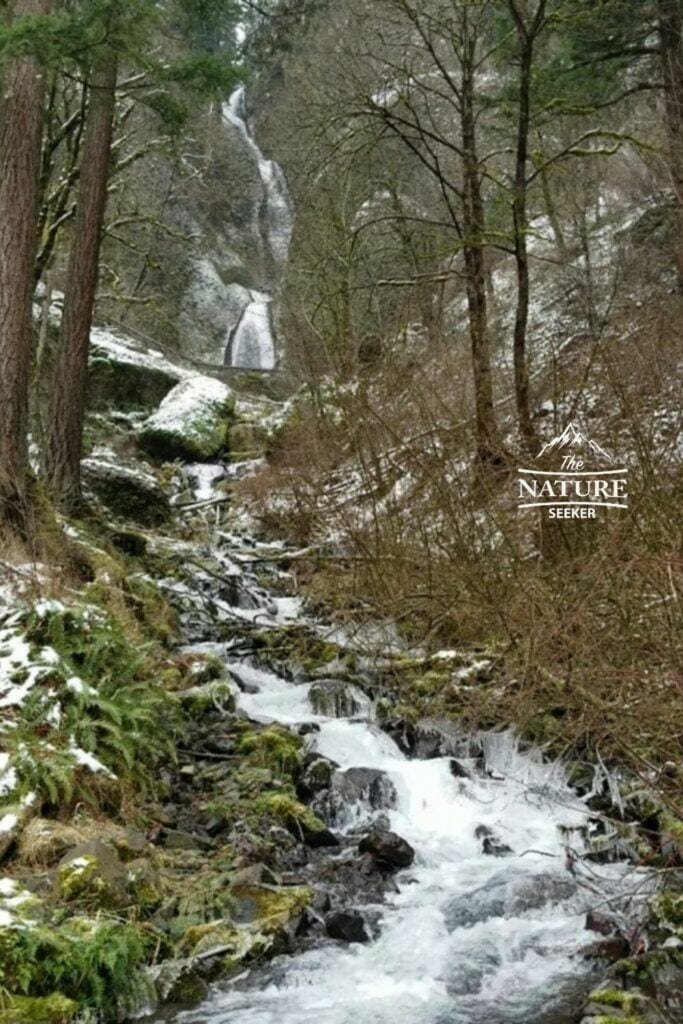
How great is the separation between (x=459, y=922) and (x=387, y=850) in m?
0.73

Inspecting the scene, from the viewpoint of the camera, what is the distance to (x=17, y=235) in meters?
8.48

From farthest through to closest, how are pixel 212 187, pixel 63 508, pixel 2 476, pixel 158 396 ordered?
pixel 212 187 < pixel 158 396 < pixel 63 508 < pixel 2 476

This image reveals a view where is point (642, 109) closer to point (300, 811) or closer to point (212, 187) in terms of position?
point (300, 811)

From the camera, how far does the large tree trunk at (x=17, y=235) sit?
27.4ft

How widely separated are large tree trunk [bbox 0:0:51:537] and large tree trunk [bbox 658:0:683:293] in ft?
24.6

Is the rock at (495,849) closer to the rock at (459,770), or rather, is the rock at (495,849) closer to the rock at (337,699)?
the rock at (459,770)

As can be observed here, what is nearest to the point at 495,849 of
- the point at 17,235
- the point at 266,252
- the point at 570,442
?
the point at 570,442

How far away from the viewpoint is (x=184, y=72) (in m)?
9.04

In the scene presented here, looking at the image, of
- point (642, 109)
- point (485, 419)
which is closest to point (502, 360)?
point (485, 419)

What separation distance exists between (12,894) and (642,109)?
19.1 m

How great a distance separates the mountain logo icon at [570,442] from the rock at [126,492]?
6272 mm

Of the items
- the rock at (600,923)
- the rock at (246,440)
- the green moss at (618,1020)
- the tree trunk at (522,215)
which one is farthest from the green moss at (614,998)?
the rock at (246,440)

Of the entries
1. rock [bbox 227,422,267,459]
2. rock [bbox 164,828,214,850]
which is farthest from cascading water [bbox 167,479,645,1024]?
rock [bbox 227,422,267,459]

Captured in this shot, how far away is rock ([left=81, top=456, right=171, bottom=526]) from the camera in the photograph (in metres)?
12.2
